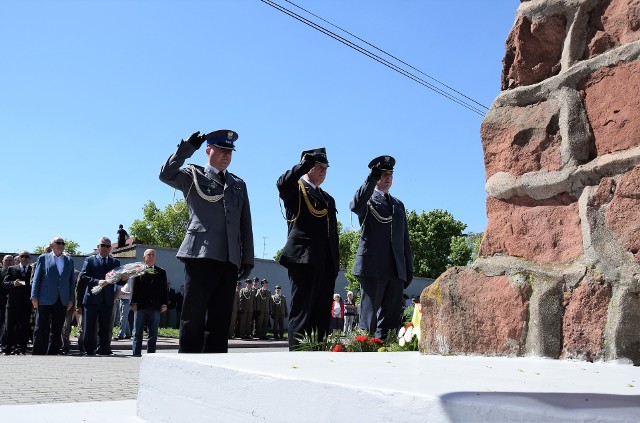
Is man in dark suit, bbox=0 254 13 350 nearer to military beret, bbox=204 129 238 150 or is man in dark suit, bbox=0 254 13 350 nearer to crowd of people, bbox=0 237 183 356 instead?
crowd of people, bbox=0 237 183 356

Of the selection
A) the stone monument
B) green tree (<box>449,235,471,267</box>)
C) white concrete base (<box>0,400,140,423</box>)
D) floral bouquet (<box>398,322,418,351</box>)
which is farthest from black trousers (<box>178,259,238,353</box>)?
green tree (<box>449,235,471,267</box>)

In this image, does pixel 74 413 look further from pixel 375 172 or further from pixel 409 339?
pixel 375 172

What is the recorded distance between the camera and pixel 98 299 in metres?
10.7

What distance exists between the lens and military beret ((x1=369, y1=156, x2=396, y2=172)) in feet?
21.9

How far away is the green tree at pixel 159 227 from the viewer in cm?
6131

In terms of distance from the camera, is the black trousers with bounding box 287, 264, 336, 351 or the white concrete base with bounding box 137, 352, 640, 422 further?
the black trousers with bounding box 287, 264, 336, 351

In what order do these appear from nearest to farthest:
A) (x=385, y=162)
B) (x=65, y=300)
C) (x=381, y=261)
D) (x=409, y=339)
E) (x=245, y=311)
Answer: (x=409, y=339), (x=385, y=162), (x=381, y=261), (x=65, y=300), (x=245, y=311)

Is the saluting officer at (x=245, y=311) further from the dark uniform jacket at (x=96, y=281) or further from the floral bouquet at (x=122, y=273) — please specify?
the floral bouquet at (x=122, y=273)

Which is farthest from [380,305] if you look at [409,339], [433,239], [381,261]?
[433,239]

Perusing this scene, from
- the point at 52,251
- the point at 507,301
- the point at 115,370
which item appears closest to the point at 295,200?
the point at 115,370

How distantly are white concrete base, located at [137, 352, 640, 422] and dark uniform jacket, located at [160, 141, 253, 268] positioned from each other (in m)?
2.81

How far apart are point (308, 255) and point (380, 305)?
5.30 ft

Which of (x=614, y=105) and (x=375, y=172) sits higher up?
(x=375, y=172)

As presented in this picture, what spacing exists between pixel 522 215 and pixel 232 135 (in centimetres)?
337
